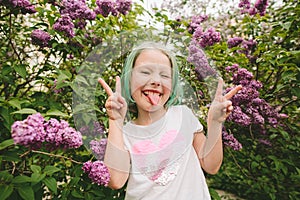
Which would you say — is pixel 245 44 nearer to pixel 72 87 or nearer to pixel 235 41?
pixel 235 41

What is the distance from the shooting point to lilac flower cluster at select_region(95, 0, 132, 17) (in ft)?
5.10

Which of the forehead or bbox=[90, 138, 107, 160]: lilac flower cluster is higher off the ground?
the forehead

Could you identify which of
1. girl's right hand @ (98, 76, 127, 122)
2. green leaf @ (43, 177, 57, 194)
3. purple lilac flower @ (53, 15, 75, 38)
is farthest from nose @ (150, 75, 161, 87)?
purple lilac flower @ (53, 15, 75, 38)

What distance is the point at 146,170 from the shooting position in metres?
1.03

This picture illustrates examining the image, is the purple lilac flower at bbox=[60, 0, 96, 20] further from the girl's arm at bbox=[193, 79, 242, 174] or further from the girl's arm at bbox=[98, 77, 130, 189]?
the girl's arm at bbox=[193, 79, 242, 174]

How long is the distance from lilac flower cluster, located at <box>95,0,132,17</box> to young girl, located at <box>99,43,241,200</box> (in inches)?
24.7

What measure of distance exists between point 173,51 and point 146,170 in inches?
15.3

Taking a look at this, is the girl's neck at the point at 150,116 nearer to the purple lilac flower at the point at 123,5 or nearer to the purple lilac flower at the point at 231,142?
the purple lilac flower at the point at 231,142

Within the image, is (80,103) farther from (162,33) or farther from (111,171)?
(162,33)

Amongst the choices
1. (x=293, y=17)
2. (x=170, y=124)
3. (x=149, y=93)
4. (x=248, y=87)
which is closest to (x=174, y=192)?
(x=170, y=124)

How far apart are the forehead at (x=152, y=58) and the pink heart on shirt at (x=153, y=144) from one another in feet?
0.71

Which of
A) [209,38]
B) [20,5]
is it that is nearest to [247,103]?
[209,38]

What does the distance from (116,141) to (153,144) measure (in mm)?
128

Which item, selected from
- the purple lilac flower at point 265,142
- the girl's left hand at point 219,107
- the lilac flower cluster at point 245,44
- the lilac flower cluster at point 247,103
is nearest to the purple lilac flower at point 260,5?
the lilac flower cluster at point 245,44
